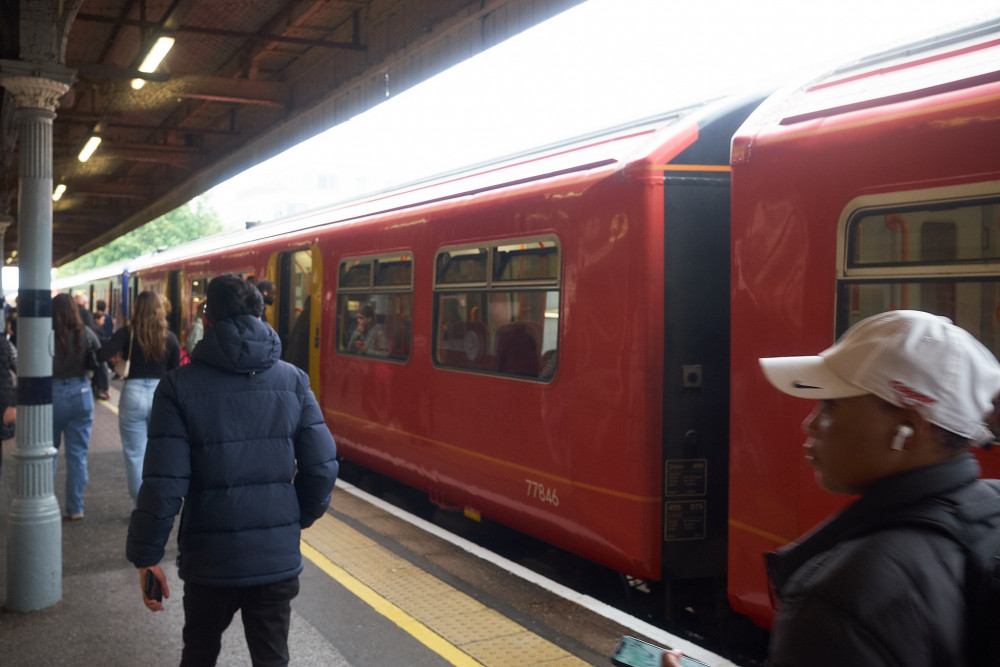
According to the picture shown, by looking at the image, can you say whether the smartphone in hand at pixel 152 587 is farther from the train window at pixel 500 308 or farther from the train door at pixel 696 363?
the train window at pixel 500 308

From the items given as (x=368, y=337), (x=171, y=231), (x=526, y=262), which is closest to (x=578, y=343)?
(x=526, y=262)

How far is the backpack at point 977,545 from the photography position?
→ 1.17m

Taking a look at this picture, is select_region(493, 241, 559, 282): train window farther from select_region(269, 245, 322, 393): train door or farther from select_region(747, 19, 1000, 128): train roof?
select_region(269, 245, 322, 393): train door

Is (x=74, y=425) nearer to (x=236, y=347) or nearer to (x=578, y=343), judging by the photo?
(x=578, y=343)

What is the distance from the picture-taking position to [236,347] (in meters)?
3.04

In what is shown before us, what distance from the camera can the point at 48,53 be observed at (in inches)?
203

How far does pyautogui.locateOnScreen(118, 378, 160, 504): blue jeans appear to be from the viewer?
21.3 feet

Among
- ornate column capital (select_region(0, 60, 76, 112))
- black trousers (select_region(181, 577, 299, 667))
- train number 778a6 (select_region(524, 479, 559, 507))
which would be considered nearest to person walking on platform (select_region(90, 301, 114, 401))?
ornate column capital (select_region(0, 60, 76, 112))

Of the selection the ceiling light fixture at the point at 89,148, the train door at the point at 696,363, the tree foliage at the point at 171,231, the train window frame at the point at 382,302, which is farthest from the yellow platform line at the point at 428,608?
the tree foliage at the point at 171,231

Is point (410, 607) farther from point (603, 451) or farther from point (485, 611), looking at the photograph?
point (603, 451)

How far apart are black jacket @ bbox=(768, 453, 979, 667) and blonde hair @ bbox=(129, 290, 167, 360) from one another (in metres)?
5.78

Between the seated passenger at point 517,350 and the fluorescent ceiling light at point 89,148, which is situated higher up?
the fluorescent ceiling light at point 89,148

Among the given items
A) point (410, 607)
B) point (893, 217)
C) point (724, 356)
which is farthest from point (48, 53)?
point (893, 217)

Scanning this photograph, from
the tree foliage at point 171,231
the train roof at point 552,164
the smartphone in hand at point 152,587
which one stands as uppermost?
the tree foliage at point 171,231
